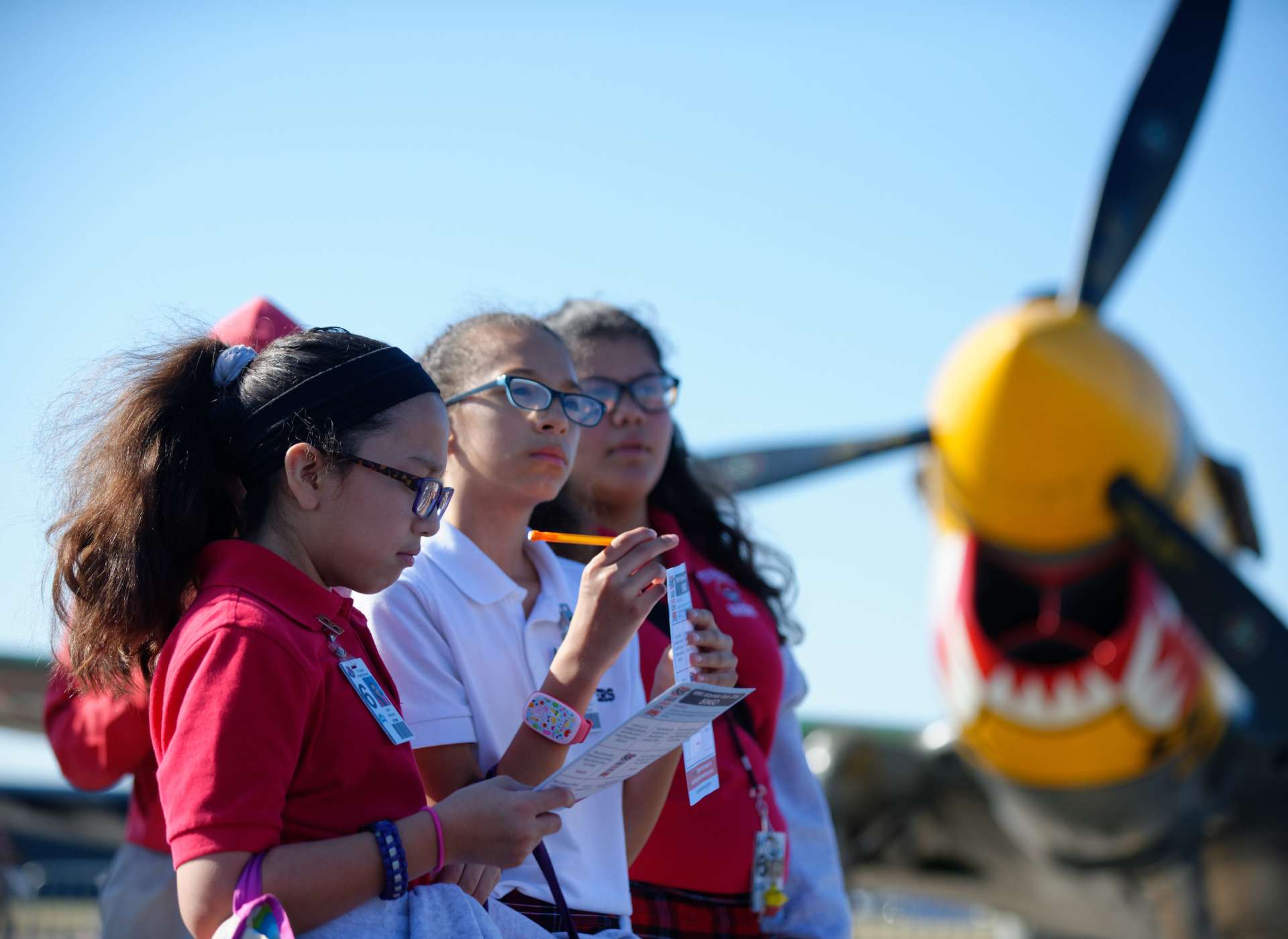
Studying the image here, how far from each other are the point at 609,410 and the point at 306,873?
1654 millimetres

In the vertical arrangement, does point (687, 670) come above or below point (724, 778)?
above

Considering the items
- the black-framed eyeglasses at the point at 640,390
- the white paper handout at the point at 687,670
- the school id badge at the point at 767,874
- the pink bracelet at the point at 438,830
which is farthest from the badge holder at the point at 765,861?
the pink bracelet at the point at 438,830

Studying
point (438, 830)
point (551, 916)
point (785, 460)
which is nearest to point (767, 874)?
point (551, 916)

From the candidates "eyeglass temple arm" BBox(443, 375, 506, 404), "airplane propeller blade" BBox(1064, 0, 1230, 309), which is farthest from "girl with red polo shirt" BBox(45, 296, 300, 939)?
"airplane propeller blade" BBox(1064, 0, 1230, 309)

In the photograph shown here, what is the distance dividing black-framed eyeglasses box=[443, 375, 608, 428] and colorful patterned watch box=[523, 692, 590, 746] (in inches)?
24.3

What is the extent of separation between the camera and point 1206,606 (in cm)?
736

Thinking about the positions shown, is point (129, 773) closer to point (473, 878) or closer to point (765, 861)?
point (473, 878)

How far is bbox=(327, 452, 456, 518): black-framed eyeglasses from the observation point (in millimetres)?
1693

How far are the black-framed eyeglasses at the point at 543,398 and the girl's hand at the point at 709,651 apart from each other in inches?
18.2

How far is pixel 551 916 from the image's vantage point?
6.65ft

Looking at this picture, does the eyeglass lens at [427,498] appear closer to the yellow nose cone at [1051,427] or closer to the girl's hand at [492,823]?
the girl's hand at [492,823]

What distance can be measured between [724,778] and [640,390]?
0.92 metres

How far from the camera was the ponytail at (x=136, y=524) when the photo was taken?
1.63 m

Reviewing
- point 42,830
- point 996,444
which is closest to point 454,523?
point 996,444
